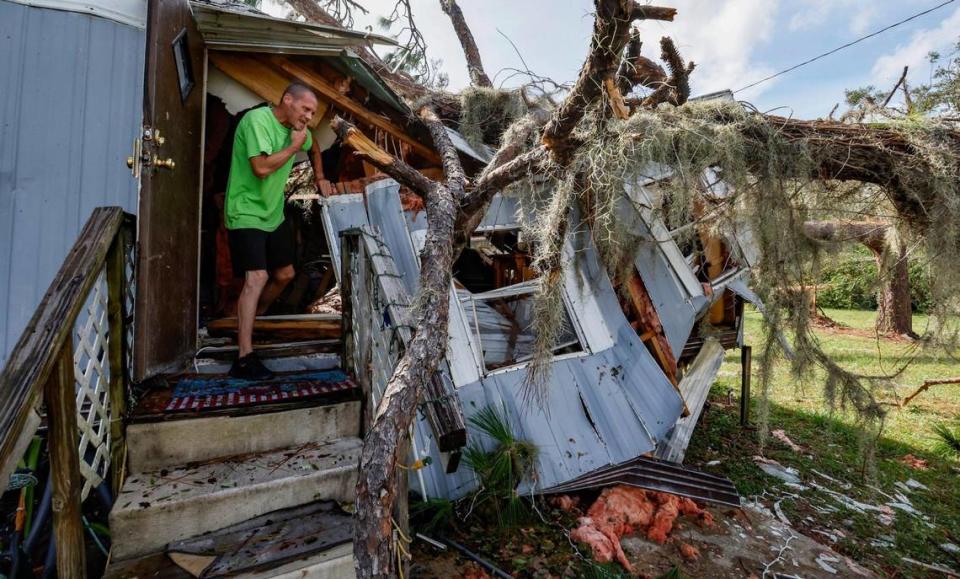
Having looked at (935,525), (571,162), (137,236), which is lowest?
(935,525)

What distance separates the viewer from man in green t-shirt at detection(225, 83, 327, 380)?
296cm

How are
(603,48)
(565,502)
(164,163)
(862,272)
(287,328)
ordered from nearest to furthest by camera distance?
(603,48) < (164,163) < (565,502) < (287,328) < (862,272)

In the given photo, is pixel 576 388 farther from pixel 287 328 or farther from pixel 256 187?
pixel 256 187

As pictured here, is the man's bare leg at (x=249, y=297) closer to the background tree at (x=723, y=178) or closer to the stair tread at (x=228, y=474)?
the stair tread at (x=228, y=474)

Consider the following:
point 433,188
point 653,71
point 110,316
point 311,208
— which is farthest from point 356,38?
point 110,316

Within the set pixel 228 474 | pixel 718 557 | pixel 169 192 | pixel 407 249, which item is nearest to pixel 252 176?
pixel 169 192

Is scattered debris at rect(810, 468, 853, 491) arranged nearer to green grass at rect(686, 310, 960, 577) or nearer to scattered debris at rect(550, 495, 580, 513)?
green grass at rect(686, 310, 960, 577)

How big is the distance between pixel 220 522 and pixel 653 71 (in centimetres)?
460

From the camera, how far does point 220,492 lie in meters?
2.20

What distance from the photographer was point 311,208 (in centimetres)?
567

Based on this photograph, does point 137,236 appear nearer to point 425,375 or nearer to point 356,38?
point 425,375

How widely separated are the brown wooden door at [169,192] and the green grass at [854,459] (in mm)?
5230

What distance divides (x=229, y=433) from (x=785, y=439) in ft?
23.1

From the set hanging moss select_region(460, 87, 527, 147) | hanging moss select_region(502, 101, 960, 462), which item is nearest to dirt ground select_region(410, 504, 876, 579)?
hanging moss select_region(502, 101, 960, 462)
